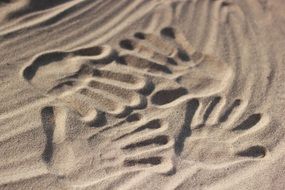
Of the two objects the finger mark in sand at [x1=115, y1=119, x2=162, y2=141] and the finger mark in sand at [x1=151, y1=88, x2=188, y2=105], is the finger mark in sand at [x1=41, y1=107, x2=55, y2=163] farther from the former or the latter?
the finger mark in sand at [x1=151, y1=88, x2=188, y2=105]

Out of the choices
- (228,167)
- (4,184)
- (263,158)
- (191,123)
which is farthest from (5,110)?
(263,158)

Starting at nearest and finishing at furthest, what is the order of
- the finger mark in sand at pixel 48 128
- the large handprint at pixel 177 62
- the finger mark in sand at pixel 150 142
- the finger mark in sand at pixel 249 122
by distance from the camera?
the finger mark in sand at pixel 48 128 < the finger mark in sand at pixel 150 142 < the finger mark in sand at pixel 249 122 < the large handprint at pixel 177 62

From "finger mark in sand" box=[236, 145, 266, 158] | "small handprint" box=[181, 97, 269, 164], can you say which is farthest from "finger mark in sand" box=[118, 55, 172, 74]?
"finger mark in sand" box=[236, 145, 266, 158]

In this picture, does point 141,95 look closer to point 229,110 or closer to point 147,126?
point 147,126

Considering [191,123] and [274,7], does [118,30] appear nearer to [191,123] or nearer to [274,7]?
[191,123]

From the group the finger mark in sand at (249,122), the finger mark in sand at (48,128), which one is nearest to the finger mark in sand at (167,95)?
the finger mark in sand at (249,122)

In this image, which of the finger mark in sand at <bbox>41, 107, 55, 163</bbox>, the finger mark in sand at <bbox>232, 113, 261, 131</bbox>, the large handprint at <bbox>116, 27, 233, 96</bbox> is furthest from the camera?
the large handprint at <bbox>116, 27, 233, 96</bbox>

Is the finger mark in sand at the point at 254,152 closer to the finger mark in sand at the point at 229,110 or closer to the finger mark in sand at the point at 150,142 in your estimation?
the finger mark in sand at the point at 229,110

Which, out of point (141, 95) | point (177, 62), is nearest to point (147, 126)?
point (141, 95)
